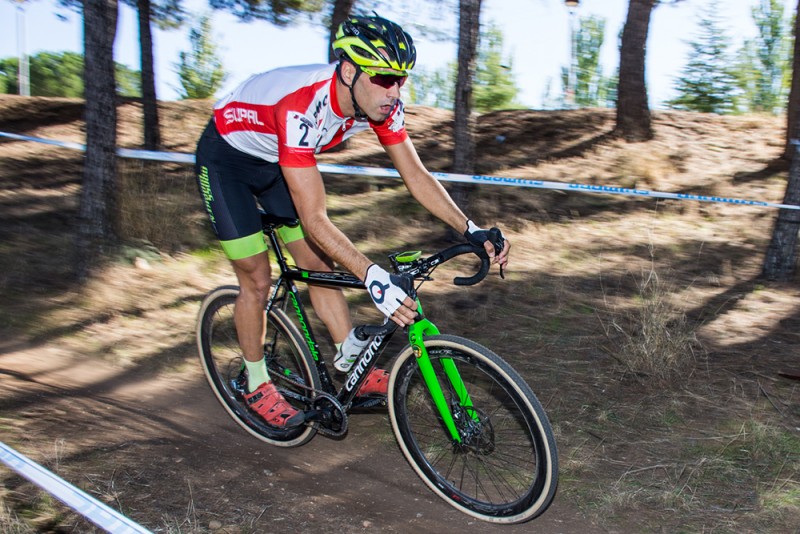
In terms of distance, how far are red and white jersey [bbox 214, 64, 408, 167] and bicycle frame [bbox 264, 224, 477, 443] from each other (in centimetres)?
53

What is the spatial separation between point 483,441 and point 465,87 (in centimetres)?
486

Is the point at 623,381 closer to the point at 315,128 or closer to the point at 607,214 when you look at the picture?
the point at 315,128

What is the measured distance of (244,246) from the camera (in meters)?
3.86

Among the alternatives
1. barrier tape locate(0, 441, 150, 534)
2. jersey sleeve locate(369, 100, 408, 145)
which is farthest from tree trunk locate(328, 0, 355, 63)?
barrier tape locate(0, 441, 150, 534)

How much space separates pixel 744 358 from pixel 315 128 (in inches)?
136

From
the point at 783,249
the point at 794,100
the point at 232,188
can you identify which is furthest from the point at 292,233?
the point at 794,100

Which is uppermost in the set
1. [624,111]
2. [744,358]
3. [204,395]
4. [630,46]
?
[630,46]

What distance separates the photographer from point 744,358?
200 inches

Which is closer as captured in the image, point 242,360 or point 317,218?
point 317,218

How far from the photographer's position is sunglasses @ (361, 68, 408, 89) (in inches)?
128

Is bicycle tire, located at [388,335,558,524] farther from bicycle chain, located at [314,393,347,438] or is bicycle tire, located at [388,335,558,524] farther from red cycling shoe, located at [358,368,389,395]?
bicycle chain, located at [314,393,347,438]

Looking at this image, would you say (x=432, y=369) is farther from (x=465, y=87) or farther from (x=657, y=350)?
(x=465, y=87)

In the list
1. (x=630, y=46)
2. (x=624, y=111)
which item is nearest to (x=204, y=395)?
(x=624, y=111)

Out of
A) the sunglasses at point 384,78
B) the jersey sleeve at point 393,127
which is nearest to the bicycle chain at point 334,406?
the jersey sleeve at point 393,127
